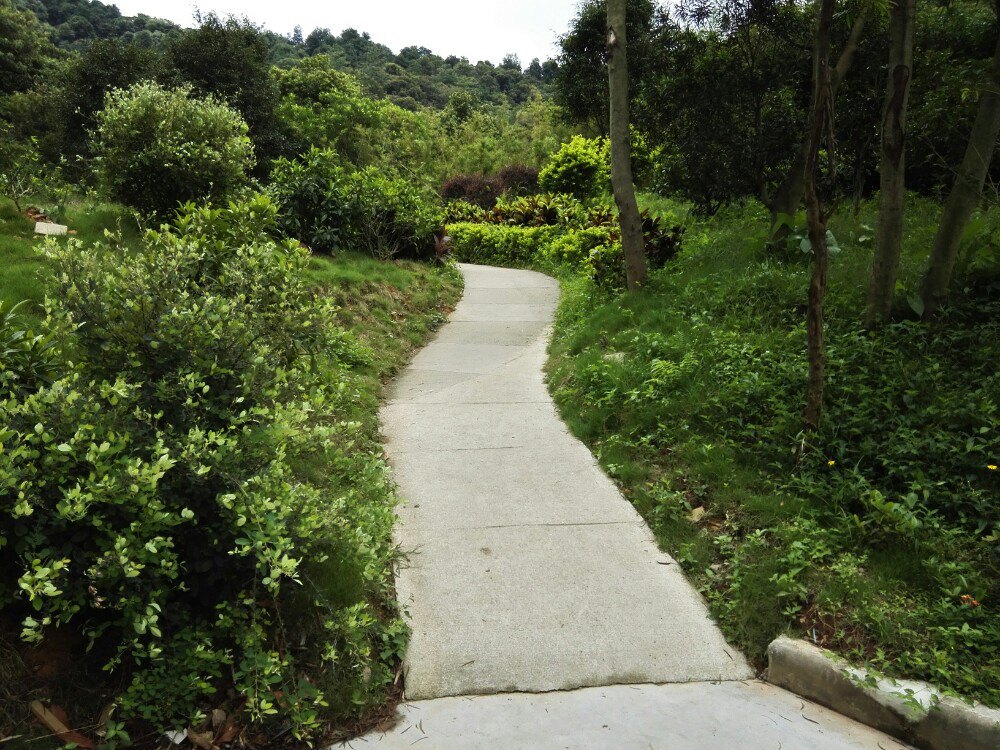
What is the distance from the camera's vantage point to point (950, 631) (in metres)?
3.15

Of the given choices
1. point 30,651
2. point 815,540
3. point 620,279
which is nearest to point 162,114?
point 620,279

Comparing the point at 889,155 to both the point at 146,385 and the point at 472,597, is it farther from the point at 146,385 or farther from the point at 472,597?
the point at 146,385

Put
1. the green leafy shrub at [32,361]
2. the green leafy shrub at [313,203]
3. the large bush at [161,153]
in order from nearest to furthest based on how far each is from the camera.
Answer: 1. the green leafy shrub at [32,361]
2. the large bush at [161,153]
3. the green leafy shrub at [313,203]

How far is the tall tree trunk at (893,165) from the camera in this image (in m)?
5.45

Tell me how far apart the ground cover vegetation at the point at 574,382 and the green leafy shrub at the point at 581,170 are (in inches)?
317

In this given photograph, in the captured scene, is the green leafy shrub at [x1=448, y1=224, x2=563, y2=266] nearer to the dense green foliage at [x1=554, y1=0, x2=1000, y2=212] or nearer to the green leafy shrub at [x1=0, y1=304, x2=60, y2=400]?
the dense green foliage at [x1=554, y1=0, x2=1000, y2=212]

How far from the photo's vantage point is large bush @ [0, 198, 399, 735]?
101 inches

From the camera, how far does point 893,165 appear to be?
5.55 meters

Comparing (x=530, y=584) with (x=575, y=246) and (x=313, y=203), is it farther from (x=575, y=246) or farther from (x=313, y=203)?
(x=575, y=246)

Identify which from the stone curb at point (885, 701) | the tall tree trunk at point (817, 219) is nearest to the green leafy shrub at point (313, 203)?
the tall tree trunk at point (817, 219)

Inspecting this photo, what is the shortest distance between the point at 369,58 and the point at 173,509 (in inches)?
2924

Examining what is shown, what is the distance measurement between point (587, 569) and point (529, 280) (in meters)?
10.6

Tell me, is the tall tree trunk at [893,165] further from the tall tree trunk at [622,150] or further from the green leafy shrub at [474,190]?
the green leafy shrub at [474,190]

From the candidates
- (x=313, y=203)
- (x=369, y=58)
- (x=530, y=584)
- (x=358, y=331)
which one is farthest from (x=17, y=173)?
(x=369, y=58)
